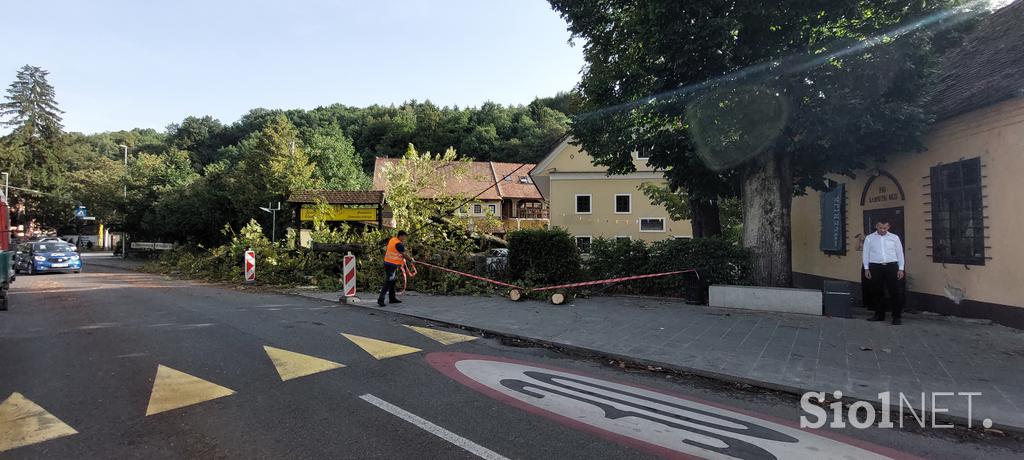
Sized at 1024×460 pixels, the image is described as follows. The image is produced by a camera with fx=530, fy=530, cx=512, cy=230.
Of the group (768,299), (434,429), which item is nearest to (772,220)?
(768,299)

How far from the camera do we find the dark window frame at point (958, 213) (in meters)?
9.26

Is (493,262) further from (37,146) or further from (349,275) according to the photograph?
(37,146)

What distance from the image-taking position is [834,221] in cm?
1355

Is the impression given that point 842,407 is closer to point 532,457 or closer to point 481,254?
point 532,457

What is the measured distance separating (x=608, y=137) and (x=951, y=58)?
8.03 m

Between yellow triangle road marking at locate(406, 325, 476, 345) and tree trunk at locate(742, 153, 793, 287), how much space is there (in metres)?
6.71

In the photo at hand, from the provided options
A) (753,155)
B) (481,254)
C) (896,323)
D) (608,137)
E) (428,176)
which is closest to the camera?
(896,323)

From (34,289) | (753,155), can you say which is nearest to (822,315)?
(753,155)

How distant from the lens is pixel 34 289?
53.9ft

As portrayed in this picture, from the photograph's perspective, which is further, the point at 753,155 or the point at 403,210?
the point at 403,210

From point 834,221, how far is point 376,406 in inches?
513

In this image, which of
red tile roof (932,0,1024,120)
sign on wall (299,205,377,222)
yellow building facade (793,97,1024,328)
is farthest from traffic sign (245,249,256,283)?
red tile roof (932,0,1024,120)

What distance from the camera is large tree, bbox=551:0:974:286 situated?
9.24 meters

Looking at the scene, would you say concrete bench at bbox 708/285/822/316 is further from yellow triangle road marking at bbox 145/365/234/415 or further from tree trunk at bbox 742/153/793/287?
yellow triangle road marking at bbox 145/365/234/415
